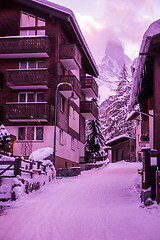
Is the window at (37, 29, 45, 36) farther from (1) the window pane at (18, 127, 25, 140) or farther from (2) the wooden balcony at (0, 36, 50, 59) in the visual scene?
(1) the window pane at (18, 127, 25, 140)

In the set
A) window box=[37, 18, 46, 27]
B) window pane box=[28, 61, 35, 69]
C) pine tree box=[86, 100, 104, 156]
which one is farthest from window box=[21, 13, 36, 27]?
pine tree box=[86, 100, 104, 156]

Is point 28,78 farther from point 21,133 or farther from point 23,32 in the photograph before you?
point 23,32

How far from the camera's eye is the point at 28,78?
97.3ft

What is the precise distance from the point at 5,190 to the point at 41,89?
16996 mm

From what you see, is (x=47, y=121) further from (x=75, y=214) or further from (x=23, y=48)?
(x=75, y=214)

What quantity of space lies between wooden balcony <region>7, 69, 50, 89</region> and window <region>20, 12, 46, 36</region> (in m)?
3.88

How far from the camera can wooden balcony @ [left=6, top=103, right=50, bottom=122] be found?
95.3ft

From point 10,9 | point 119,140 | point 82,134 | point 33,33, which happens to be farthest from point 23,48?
point 119,140

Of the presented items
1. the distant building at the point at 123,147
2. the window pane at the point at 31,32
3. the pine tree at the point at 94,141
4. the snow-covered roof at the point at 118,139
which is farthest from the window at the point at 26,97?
the distant building at the point at 123,147

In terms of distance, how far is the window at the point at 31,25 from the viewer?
3162cm

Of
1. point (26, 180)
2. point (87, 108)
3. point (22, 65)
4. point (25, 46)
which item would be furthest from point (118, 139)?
point (26, 180)

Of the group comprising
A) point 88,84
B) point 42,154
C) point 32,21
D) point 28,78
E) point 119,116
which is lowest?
point 42,154

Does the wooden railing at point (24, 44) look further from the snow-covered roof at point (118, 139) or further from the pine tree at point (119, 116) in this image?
the pine tree at point (119, 116)

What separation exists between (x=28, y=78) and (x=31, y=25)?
512cm
